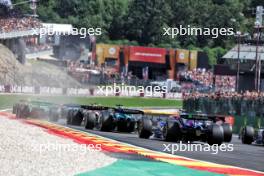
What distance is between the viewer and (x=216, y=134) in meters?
20.7

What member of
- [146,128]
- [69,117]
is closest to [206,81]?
[69,117]

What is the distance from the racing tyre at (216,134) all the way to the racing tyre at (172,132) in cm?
90

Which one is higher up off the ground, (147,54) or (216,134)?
(147,54)

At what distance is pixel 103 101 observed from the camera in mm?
61844

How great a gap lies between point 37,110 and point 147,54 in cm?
6022

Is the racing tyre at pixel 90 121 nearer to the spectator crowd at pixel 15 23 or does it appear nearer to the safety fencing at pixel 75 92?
the safety fencing at pixel 75 92

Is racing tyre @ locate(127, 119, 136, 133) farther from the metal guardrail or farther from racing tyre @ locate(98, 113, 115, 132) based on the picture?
the metal guardrail

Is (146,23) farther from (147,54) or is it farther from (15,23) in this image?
(15,23)

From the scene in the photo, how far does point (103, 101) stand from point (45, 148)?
154ft

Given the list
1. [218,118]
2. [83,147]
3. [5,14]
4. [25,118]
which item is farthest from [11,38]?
[83,147]

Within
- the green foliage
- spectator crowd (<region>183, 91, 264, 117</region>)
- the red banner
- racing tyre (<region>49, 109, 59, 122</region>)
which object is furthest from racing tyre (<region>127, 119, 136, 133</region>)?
the green foliage

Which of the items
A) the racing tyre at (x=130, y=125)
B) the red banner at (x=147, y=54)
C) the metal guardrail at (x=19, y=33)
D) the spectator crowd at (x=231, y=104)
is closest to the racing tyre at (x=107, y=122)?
the racing tyre at (x=130, y=125)

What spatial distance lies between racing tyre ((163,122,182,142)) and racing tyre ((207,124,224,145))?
35.3 inches

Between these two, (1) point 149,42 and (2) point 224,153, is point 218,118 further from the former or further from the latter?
(1) point 149,42
